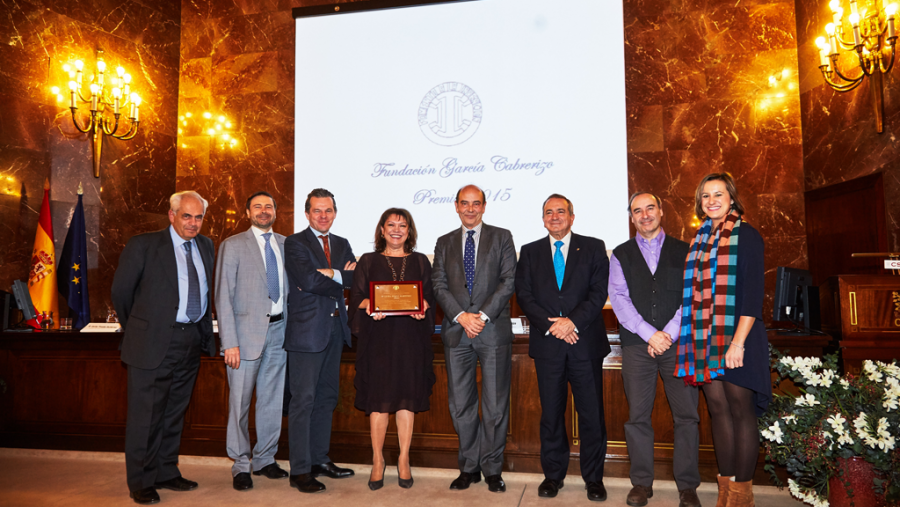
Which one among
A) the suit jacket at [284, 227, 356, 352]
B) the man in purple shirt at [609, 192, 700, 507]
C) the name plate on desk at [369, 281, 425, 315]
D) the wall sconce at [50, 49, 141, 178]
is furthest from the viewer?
the wall sconce at [50, 49, 141, 178]

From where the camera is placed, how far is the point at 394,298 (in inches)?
127

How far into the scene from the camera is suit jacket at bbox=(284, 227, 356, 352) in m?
3.43

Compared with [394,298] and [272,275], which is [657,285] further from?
[272,275]

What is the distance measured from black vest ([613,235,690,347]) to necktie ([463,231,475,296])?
0.90m

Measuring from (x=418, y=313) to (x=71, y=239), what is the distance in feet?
13.4

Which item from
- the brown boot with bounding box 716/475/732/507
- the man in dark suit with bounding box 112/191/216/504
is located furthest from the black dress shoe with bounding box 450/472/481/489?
the man in dark suit with bounding box 112/191/216/504

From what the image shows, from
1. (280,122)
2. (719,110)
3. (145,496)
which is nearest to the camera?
(145,496)

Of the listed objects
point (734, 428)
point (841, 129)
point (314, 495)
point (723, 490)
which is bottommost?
point (314, 495)

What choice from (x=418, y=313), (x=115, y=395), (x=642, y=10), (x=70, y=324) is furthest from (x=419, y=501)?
(x=642, y=10)

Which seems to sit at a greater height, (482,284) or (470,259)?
(470,259)

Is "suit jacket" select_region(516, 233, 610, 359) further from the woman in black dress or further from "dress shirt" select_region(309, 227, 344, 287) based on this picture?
"dress shirt" select_region(309, 227, 344, 287)

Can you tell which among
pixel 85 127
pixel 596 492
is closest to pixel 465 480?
pixel 596 492

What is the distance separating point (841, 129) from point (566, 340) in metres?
3.93

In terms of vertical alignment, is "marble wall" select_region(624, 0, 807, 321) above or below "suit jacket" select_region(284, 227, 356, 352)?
above
